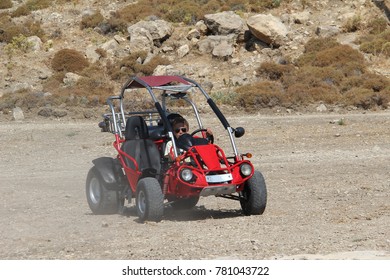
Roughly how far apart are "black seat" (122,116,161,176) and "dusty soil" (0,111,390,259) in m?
0.76

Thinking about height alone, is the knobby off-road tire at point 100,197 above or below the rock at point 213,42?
below

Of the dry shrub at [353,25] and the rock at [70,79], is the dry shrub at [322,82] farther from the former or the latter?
the rock at [70,79]

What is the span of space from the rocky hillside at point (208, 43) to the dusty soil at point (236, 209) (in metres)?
10.6

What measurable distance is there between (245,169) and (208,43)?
26.3 meters

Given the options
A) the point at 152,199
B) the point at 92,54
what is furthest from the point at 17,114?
the point at 152,199

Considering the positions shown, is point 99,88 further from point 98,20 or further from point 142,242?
point 142,242

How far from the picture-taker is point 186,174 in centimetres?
1013

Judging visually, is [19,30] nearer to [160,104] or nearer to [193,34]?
[193,34]

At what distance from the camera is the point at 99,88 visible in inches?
1264

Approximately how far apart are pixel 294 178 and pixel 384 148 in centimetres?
502

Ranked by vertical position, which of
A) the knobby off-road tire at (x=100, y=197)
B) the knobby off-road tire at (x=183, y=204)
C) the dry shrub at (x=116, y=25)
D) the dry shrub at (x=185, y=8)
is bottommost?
the knobby off-road tire at (x=183, y=204)

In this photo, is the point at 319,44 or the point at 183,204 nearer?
the point at 183,204

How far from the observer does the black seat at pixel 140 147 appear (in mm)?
11070

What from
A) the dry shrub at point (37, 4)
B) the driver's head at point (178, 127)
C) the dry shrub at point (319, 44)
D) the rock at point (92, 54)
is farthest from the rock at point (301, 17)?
the driver's head at point (178, 127)
